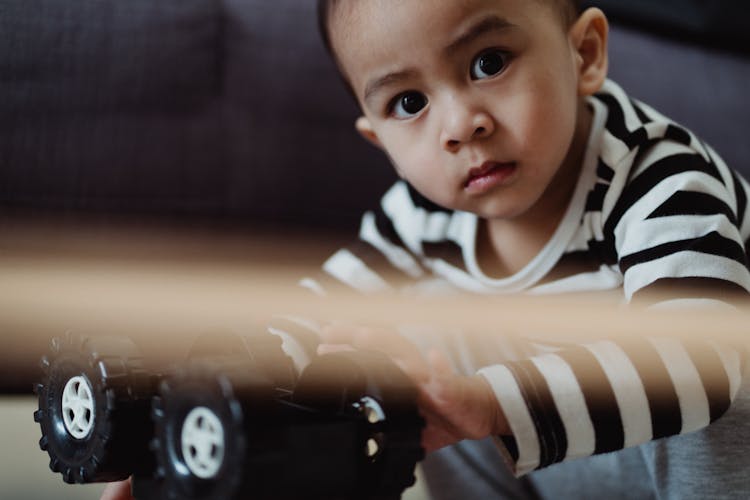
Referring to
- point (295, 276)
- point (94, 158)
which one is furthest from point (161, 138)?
point (295, 276)

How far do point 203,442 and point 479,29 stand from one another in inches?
12.7

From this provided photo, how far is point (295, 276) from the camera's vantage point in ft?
2.87

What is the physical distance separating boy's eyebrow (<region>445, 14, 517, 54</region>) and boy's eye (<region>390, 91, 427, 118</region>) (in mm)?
44

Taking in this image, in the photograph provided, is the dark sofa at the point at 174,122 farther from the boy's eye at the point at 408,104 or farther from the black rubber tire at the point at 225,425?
the black rubber tire at the point at 225,425

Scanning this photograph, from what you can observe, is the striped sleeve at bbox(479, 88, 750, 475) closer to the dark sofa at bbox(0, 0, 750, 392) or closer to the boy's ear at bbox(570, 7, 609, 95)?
the boy's ear at bbox(570, 7, 609, 95)

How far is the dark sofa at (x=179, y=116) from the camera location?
30.2 inches

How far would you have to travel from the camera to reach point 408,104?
0.59 metres

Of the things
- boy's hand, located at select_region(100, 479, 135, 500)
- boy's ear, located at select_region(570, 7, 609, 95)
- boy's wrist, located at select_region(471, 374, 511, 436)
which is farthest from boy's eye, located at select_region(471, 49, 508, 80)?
boy's hand, located at select_region(100, 479, 135, 500)

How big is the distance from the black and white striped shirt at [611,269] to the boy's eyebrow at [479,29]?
14cm

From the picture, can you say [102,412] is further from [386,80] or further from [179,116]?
→ [179,116]

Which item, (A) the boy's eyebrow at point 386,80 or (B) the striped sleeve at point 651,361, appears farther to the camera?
(A) the boy's eyebrow at point 386,80

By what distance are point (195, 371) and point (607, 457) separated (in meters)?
0.40

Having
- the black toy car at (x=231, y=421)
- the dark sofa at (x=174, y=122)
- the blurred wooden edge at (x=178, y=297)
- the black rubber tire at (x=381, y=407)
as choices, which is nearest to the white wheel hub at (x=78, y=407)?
the black toy car at (x=231, y=421)

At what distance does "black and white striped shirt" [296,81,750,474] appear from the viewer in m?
0.45
